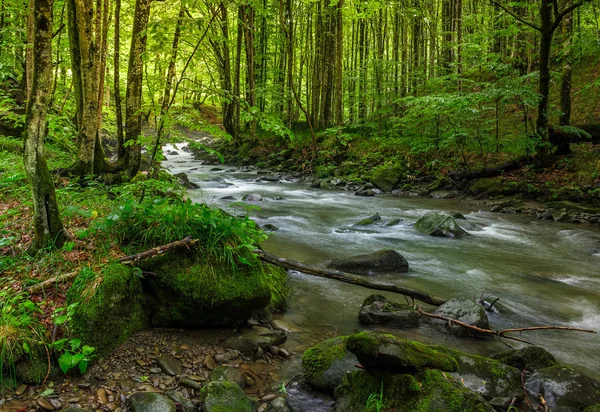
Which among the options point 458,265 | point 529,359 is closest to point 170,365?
point 529,359

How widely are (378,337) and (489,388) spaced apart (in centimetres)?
109

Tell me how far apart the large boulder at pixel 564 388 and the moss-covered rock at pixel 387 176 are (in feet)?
40.7

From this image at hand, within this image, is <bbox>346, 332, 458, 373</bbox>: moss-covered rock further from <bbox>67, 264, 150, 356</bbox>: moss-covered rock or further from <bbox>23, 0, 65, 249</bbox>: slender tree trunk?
Result: <bbox>23, 0, 65, 249</bbox>: slender tree trunk

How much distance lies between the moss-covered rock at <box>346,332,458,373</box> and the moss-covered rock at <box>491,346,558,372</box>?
93cm

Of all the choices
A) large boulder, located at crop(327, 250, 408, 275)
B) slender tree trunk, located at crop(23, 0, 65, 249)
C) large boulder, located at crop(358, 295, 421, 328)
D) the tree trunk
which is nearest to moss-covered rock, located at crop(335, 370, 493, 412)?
large boulder, located at crop(358, 295, 421, 328)

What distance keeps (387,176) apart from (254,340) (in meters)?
13.0

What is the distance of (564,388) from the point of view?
3090 millimetres

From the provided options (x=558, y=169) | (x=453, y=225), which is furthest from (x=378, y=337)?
(x=558, y=169)

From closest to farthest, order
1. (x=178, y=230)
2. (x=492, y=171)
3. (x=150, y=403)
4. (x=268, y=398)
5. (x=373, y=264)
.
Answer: (x=150, y=403) → (x=268, y=398) → (x=178, y=230) → (x=373, y=264) → (x=492, y=171)

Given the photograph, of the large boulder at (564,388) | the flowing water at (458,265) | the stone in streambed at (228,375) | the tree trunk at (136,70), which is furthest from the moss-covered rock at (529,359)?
the tree trunk at (136,70)

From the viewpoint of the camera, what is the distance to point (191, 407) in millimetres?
2791

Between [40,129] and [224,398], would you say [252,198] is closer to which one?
[40,129]

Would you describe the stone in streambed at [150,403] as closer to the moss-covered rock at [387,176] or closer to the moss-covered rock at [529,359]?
the moss-covered rock at [529,359]

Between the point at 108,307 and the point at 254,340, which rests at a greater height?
the point at 108,307
